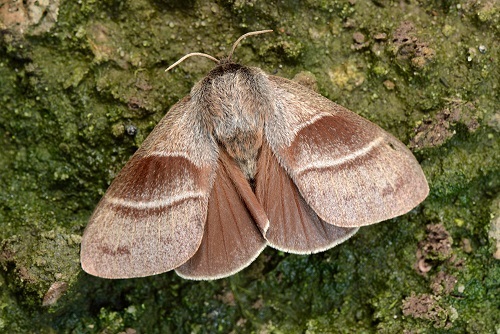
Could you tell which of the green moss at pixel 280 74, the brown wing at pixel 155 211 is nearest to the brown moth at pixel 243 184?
the brown wing at pixel 155 211

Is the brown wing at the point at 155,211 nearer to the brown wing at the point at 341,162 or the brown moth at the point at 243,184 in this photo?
the brown moth at the point at 243,184

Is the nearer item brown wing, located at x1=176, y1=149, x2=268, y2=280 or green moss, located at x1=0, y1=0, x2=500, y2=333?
brown wing, located at x1=176, y1=149, x2=268, y2=280

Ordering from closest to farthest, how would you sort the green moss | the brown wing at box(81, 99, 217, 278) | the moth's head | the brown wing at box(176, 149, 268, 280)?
the brown wing at box(81, 99, 217, 278)
the brown wing at box(176, 149, 268, 280)
the moth's head
the green moss

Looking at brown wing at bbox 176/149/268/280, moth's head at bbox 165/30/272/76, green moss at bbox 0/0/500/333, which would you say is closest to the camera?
brown wing at bbox 176/149/268/280

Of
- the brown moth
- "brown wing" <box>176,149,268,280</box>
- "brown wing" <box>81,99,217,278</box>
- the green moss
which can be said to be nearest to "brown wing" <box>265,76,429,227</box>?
the brown moth

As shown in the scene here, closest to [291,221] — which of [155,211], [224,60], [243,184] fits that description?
[243,184]

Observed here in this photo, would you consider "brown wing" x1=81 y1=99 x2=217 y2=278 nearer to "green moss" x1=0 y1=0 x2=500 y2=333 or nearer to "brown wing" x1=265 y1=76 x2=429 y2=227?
"brown wing" x1=265 y1=76 x2=429 y2=227

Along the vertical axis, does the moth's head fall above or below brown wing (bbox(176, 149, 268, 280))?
above

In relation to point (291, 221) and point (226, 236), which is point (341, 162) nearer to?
point (291, 221)
